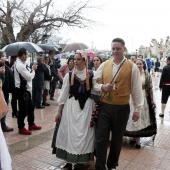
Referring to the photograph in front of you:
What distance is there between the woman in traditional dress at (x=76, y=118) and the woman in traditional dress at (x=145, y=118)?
1411 millimetres

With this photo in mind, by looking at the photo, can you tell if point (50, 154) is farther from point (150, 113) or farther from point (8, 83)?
point (150, 113)

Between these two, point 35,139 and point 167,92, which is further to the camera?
point 167,92

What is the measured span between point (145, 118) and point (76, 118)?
1.82 m

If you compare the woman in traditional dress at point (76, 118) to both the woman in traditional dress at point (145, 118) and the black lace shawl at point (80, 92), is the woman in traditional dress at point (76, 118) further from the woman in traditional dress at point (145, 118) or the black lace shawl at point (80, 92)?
the woman in traditional dress at point (145, 118)

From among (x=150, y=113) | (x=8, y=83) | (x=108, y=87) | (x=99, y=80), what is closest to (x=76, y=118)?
(x=99, y=80)

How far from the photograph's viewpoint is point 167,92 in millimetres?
7039

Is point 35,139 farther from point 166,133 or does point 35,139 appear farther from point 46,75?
point 46,75

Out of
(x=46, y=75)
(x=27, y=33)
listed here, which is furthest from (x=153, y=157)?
(x=27, y=33)

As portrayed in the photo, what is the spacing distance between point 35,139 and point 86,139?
1799 mm

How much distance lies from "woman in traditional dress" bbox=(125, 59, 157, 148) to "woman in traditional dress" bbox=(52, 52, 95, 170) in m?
1.41

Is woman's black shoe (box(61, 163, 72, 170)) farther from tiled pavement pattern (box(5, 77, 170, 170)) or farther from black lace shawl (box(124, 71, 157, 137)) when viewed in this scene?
black lace shawl (box(124, 71, 157, 137))

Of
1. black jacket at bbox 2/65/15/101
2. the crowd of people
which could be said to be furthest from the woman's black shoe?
black jacket at bbox 2/65/15/101

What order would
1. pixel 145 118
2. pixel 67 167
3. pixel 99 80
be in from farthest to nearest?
pixel 145 118
pixel 67 167
pixel 99 80

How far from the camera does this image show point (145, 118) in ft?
15.3
